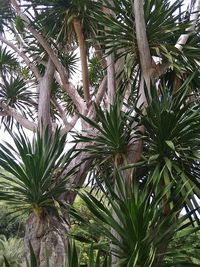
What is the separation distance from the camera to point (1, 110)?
6738 millimetres

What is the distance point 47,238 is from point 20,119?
8.14 ft

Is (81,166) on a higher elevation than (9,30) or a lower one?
lower

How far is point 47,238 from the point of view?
422 cm

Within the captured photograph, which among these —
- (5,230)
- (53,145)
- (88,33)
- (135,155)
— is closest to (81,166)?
(53,145)

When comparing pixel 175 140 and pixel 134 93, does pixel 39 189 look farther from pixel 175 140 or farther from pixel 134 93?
pixel 134 93

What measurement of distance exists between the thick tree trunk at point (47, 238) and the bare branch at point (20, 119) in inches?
67.6

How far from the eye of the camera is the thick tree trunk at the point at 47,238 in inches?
163

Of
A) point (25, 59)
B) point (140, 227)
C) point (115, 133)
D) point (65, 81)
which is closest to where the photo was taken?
point (140, 227)

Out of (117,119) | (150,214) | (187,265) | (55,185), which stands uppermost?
(117,119)

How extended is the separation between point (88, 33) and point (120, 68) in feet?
4.01

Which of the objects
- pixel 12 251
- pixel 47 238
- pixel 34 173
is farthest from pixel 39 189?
pixel 12 251

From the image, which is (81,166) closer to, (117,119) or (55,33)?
(117,119)

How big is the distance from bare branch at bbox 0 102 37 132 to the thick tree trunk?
1717mm

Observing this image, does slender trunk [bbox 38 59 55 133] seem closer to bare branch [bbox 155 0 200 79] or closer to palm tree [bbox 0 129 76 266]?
palm tree [bbox 0 129 76 266]
